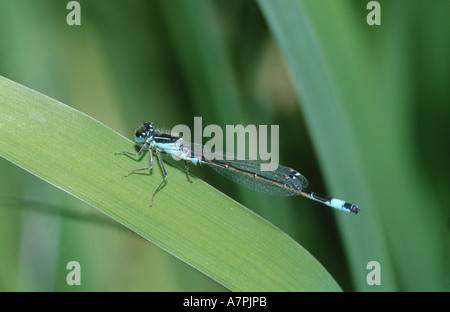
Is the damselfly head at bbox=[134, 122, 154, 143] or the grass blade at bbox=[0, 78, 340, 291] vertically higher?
the damselfly head at bbox=[134, 122, 154, 143]

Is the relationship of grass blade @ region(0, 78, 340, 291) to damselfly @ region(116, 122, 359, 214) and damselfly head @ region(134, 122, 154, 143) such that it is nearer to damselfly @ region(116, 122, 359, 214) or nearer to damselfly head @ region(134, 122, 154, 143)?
damselfly head @ region(134, 122, 154, 143)

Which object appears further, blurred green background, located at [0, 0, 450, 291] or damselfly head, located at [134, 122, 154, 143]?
damselfly head, located at [134, 122, 154, 143]

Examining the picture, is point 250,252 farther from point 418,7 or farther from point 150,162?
point 418,7

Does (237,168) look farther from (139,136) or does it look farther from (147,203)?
(147,203)

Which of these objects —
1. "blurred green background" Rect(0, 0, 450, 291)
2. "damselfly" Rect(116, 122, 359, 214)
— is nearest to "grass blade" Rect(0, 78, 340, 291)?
"blurred green background" Rect(0, 0, 450, 291)

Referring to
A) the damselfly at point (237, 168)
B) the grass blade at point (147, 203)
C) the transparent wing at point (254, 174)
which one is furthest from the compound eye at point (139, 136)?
the grass blade at point (147, 203)

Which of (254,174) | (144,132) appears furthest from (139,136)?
(254,174)

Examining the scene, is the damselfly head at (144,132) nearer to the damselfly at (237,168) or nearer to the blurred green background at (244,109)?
the damselfly at (237,168)
